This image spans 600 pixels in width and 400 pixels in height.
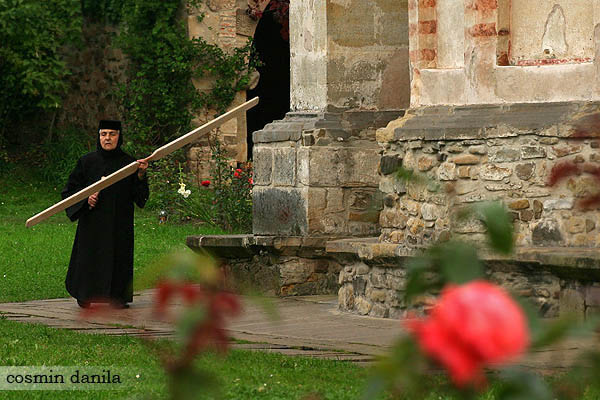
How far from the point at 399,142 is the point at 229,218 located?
5.80 m

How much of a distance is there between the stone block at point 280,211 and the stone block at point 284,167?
6cm

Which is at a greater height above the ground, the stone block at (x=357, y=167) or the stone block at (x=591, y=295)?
the stone block at (x=357, y=167)

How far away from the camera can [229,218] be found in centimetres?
1298

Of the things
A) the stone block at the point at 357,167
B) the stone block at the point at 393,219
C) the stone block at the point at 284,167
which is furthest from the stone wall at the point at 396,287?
the stone block at the point at 284,167

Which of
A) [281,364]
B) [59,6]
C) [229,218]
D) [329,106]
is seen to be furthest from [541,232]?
[59,6]

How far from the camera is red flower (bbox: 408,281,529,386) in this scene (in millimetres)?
1029

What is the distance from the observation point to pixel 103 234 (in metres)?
8.59

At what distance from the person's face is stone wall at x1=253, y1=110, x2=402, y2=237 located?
1.11 m

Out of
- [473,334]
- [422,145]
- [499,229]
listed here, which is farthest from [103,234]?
[473,334]

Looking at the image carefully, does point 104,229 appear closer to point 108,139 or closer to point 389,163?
point 108,139

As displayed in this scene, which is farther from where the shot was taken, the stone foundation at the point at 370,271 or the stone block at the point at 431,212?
the stone block at the point at 431,212

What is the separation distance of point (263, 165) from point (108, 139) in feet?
3.84

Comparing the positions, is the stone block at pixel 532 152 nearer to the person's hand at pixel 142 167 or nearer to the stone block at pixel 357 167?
the stone block at pixel 357 167

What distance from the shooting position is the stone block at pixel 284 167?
8633 mm
